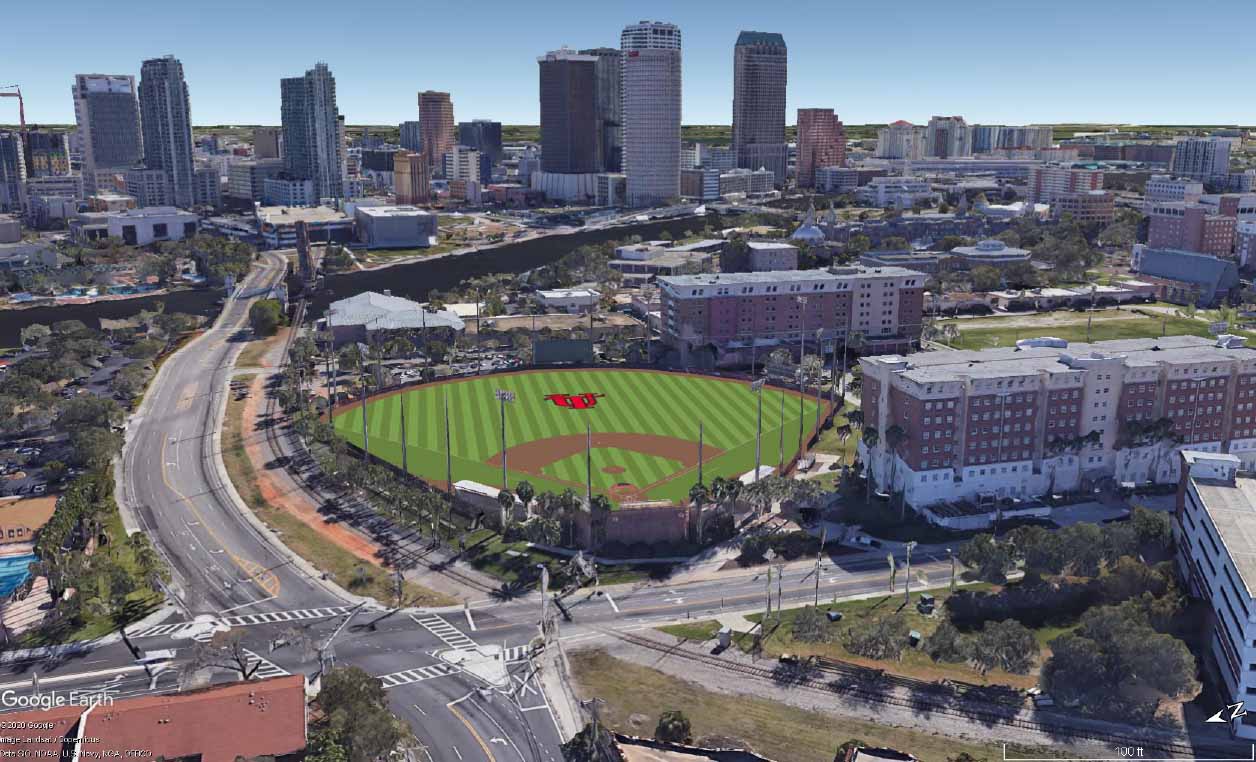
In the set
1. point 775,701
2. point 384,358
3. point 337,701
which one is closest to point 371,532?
point 337,701

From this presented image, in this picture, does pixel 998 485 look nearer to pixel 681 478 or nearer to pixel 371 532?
pixel 681 478

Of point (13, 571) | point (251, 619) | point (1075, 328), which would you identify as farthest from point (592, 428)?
point (1075, 328)

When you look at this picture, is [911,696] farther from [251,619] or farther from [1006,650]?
[251,619]

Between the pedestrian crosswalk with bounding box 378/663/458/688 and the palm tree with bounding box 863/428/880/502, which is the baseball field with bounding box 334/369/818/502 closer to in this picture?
the palm tree with bounding box 863/428/880/502

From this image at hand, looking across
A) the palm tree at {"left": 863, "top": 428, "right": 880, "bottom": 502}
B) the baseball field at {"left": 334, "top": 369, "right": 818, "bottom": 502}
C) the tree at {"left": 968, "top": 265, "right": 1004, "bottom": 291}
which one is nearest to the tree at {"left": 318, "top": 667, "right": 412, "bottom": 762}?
the baseball field at {"left": 334, "top": 369, "right": 818, "bottom": 502}

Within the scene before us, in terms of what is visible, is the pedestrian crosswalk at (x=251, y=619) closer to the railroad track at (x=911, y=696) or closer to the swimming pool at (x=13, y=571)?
the swimming pool at (x=13, y=571)

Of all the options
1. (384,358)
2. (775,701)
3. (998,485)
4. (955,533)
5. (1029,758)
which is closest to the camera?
(1029,758)
